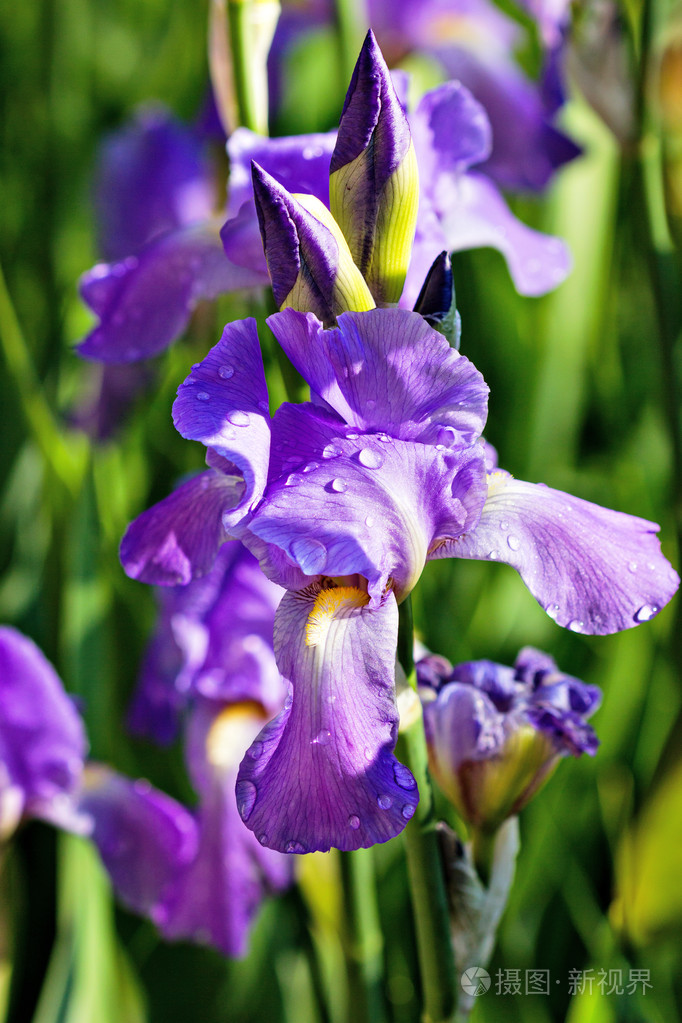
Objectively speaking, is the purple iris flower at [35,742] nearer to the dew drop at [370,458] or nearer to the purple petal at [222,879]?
the purple petal at [222,879]

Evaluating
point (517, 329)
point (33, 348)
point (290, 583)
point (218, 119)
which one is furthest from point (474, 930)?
point (33, 348)

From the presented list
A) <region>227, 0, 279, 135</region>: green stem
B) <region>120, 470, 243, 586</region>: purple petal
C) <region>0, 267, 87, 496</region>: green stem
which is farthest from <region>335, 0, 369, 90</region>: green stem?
<region>120, 470, 243, 586</region>: purple petal

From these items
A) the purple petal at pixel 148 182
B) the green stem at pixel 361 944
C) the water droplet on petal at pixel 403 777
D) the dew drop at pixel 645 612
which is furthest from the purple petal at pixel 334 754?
the purple petal at pixel 148 182

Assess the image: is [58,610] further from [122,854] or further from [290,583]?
[290,583]

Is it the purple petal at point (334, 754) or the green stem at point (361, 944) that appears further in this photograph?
the green stem at point (361, 944)

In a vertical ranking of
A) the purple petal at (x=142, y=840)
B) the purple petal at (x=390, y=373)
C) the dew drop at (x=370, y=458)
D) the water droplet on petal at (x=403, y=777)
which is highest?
the purple petal at (x=390, y=373)

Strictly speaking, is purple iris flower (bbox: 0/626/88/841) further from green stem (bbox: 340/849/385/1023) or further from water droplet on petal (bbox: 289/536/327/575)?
water droplet on petal (bbox: 289/536/327/575)
